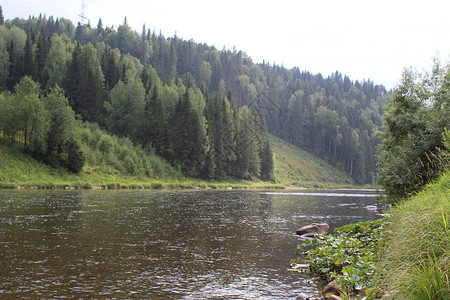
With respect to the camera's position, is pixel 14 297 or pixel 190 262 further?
pixel 190 262

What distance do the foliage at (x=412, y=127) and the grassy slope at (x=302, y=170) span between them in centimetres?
8664

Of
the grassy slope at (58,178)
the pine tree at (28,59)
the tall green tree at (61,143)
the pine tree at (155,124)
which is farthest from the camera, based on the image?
the pine tree at (28,59)

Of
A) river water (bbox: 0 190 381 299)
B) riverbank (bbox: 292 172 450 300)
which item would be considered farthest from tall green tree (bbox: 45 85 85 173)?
riverbank (bbox: 292 172 450 300)

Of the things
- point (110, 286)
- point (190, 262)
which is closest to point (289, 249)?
point (190, 262)

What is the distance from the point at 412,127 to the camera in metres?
24.5

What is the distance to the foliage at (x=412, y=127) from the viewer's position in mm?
20750

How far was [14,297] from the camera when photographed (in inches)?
362

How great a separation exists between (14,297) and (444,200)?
33.3ft

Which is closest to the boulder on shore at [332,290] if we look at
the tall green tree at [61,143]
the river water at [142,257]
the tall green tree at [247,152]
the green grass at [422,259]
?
the river water at [142,257]

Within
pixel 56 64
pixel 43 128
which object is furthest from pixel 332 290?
pixel 56 64

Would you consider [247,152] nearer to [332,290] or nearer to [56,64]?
[56,64]

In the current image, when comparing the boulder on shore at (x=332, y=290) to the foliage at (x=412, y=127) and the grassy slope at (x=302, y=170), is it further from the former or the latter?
the grassy slope at (x=302, y=170)

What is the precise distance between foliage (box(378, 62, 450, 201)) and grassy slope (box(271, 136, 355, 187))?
8664 cm

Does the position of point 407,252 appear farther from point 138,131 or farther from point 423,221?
point 138,131
